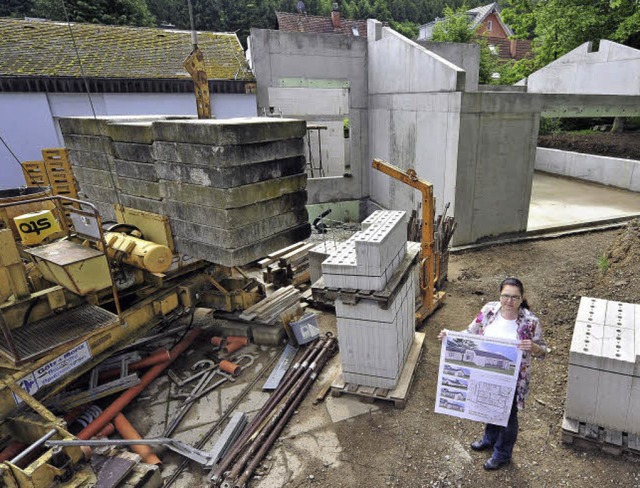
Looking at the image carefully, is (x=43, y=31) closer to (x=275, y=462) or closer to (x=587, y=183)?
(x=275, y=462)

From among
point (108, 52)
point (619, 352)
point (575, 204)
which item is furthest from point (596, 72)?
point (108, 52)

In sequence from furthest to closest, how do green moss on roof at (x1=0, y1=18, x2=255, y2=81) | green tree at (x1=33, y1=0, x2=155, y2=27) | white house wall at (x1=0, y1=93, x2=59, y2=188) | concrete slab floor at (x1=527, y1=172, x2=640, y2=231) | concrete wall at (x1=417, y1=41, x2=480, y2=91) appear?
green tree at (x1=33, y1=0, x2=155, y2=27), concrete wall at (x1=417, y1=41, x2=480, y2=91), green moss on roof at (x1=0, y1=18, x2=255, y2=81), white house wall at (x1=0, y1=93, x2=59, y2=188), concrete slab floor at (x1=527, y1=172, x2=640, y2=231)

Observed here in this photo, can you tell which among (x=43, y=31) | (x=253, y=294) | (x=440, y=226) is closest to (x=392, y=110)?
(x=440, y=226)

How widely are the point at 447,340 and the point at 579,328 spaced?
1679 millimetres

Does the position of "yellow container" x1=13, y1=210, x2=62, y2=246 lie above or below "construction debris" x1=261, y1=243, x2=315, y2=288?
above

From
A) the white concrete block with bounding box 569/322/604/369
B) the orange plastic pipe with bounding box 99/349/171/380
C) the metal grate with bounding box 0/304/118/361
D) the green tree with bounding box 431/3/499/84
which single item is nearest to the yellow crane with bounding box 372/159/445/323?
the white concrete block with bounding box 569/322/604/369

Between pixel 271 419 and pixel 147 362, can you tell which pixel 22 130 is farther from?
pixel 271 419

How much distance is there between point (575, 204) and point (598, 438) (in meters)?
11.3

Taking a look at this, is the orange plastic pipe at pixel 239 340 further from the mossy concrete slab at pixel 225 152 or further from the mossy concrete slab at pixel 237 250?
the mossy concrete slab at pixel 225 152

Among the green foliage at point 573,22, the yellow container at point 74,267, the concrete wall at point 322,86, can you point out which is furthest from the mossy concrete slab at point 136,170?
the green foliage at point 573,22

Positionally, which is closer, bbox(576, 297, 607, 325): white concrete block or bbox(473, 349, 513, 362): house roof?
bbox(473, 349, 513, 362): house roof

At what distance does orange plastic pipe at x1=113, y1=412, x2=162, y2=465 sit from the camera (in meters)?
4.54

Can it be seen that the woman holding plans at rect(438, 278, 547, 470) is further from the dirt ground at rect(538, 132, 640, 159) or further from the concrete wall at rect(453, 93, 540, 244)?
the dirt ground at rect(538, 132, 640, 159)

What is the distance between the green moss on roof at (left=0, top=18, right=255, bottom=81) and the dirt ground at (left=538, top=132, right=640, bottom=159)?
608 inches
